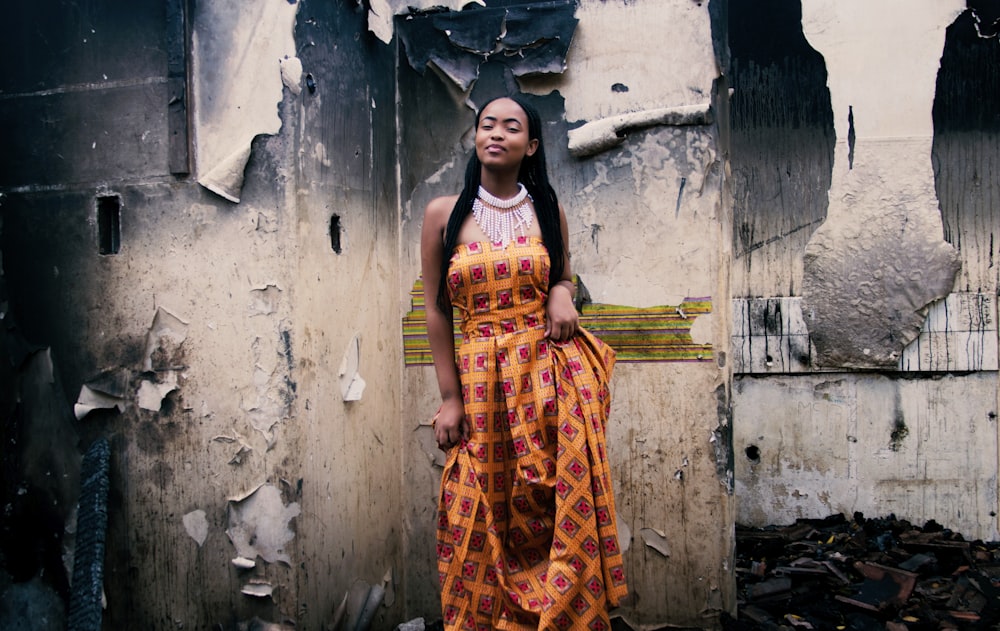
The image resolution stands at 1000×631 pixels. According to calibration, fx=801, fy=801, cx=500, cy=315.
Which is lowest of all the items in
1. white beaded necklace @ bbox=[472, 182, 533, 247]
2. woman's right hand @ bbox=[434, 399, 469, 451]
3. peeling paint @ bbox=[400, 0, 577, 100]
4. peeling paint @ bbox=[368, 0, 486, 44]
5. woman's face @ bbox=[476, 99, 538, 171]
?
woman's right hand @ bbox=[434, 399, 469, 451]

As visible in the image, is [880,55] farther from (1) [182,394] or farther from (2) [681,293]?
(1) [182,394]

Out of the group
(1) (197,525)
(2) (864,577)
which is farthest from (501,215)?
(2) (864,577)

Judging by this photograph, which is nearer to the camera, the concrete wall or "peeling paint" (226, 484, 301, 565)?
"peeling paint" (226, 484, 301, 565)

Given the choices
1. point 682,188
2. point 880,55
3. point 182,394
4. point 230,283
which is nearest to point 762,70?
point 880,55

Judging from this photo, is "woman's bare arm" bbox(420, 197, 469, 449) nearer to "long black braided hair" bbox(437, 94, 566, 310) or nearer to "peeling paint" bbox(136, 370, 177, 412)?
"long black braided hair" bbox(437, 94, 566, 310)

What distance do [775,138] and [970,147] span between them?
1.17m

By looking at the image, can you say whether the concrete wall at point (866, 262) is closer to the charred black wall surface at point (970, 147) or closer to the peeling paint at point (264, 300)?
the charred black wall surface at point (970, 147)

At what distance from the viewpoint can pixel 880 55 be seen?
498 centimetres

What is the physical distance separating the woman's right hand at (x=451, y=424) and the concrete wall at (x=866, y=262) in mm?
2940

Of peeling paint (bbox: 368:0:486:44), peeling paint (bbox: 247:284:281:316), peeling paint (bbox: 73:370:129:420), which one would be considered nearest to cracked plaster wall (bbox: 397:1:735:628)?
peeling paint (bbox: 368:0:486:44)

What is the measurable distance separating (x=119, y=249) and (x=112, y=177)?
30 cm

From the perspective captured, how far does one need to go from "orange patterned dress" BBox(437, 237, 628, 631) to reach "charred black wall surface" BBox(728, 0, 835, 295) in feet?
9.36

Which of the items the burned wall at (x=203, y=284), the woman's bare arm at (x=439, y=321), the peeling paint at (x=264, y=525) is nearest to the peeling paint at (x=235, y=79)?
the burned wall at (x=203, y=284)

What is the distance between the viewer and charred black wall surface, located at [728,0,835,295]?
A: 5.08 m
